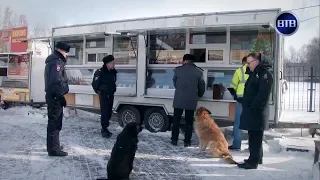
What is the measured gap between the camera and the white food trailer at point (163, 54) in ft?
21.9

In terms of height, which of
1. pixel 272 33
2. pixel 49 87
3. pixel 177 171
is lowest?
pixel 177 171

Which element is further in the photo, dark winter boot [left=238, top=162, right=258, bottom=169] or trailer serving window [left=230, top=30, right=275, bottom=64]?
trailer serving window [left=230, top=30, right=275, bottom=64]

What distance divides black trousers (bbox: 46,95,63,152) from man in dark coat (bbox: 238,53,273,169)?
318 cm

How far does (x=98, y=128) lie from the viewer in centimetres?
845

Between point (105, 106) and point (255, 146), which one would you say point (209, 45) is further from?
point (255, 146)

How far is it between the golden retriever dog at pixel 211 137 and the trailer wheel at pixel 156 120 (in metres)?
1.76

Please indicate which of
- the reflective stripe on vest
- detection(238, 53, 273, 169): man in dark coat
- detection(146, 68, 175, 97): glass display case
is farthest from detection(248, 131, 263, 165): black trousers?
detection(146, 68, 175, 97): glass display case

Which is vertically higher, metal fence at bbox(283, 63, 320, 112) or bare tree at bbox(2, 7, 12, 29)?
bare tree at bbox(2, 7, 12, 29)

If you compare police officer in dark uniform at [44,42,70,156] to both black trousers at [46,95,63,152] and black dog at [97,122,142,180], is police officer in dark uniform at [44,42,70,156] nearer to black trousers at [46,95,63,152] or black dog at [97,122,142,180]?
black trousers at [46,95,63,152]

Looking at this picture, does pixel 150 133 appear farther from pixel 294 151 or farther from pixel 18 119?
pixel 18 119

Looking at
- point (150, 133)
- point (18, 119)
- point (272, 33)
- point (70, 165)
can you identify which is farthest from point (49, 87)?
point (18, 119)

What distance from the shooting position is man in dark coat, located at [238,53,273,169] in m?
4.68

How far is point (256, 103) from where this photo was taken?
4.69m

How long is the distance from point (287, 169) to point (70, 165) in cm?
354
